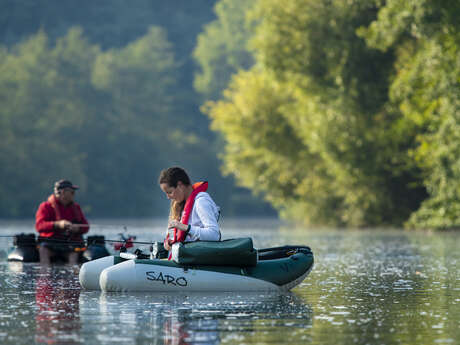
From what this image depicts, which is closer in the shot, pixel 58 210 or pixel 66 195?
pixel 66 195

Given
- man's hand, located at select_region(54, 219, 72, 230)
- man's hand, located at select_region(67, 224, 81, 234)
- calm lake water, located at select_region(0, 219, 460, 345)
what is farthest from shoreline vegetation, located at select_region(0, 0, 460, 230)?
calm lake water, located at select_region(0, 219, 460, 345)

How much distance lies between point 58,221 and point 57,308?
746cm

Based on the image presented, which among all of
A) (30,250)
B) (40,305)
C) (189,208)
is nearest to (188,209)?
(189,208)

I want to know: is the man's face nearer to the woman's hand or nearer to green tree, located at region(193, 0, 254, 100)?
the woman's hand

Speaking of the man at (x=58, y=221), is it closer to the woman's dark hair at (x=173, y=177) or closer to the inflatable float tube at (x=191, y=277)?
the inflatable float tube at (x=191, y=277)

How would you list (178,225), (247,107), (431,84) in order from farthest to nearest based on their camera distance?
(247,107)
(431,84)
(178,225)

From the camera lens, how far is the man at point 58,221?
1802 cm

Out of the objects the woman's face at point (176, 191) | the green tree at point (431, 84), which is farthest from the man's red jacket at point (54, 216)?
the green tree at point (431, 84)

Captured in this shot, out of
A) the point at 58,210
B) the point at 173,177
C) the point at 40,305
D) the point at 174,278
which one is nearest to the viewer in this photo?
the point at 40,305

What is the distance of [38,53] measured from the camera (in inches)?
3105

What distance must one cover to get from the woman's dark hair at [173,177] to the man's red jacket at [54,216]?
6481mm

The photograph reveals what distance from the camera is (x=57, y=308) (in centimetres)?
1046

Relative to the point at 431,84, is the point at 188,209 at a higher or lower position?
lower

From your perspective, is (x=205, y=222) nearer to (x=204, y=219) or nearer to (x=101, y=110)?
(x=204, y=219)
